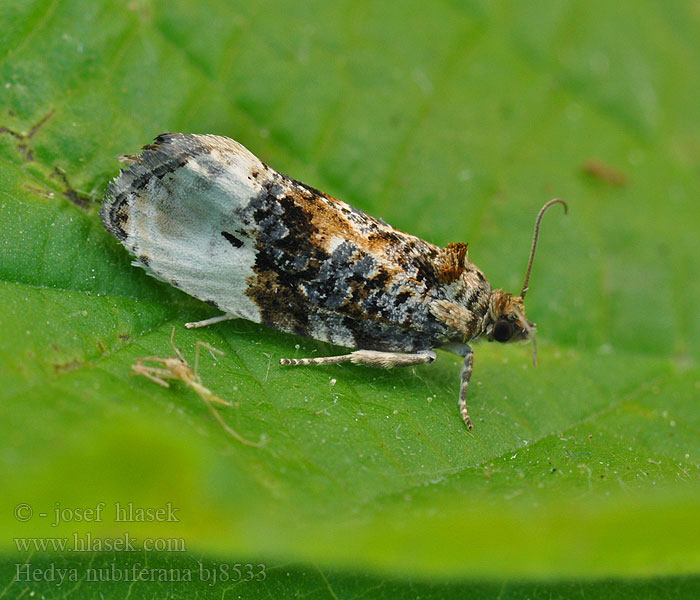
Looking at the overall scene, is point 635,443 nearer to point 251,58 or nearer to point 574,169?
point 574,169

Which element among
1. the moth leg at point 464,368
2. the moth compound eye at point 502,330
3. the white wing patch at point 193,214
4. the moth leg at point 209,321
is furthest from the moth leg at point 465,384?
the moth leg at point 209,321

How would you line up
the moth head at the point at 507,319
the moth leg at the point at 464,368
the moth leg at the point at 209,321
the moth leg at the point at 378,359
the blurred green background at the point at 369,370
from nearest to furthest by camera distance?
1. the blurred green background at the point at 369,370
2. the moth leg at the point at 209,321
3. the moth leg at the point at 378,359
4. the moth leg at the point at 464,368
5. the moth head at the point at 507,319

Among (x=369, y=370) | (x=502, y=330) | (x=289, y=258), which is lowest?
(x=369, y=370)

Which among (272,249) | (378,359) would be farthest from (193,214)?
(378,359)

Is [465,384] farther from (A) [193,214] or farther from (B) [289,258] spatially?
(A) [193,214]

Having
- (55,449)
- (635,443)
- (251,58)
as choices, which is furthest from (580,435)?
(251,58)

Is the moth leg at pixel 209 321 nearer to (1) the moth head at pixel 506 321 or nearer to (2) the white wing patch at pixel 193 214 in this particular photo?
(2) the white wing patch at pixel 193 214
